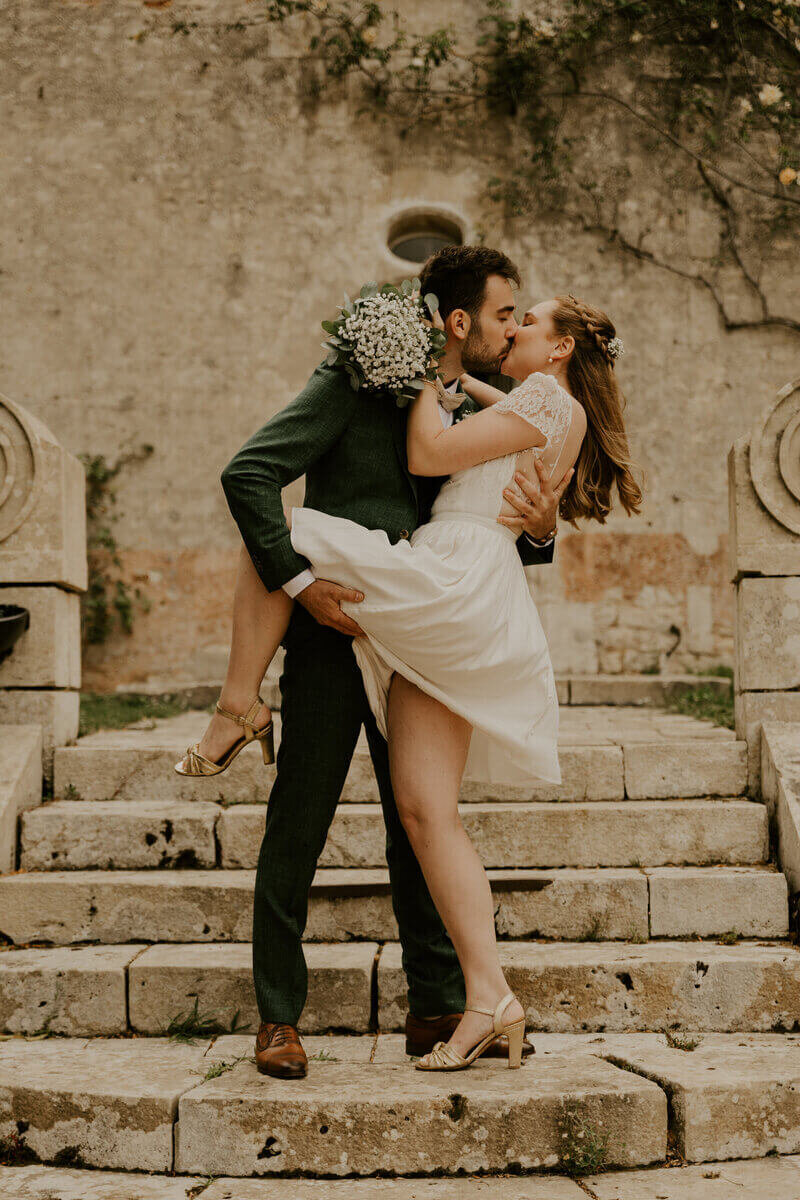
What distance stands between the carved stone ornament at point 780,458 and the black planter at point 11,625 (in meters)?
2.91

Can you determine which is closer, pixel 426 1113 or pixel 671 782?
pixel 426 1113

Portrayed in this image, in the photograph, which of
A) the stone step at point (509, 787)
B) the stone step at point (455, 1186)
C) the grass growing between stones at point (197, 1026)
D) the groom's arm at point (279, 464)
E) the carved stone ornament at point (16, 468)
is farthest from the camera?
the carved stone ornament at point (16, 468)

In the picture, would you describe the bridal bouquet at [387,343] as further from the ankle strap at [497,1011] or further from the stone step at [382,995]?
the stone step at [382,995]

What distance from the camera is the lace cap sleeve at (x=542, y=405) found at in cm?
277

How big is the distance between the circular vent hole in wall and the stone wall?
17 centimetres

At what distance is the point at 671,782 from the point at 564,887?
82 centimetres

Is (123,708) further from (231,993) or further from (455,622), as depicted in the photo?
(455,622)

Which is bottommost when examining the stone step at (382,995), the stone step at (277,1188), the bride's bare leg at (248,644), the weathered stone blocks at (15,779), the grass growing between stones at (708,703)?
the stone step at (277,1188)

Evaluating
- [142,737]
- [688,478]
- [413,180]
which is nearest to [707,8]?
[413,180]

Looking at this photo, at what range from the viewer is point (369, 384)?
2.68 metres

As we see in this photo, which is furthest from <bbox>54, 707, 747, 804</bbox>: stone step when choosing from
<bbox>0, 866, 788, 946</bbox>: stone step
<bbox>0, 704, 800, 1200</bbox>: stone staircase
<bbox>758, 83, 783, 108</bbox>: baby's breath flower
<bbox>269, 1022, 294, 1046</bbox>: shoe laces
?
<bbox>758, 83, 783, 108</bbox>: baby's breath flower

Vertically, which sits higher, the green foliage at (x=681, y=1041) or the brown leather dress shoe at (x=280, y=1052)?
the brown leather dress shoe at (x=280, y=1052)

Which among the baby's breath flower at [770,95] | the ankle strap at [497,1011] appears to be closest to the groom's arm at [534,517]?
the ankle strap at [497,1011]

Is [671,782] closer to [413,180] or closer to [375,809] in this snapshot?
[375,809]
